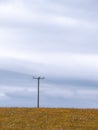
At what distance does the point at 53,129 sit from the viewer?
127ft

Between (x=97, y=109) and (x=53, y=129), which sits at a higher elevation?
(x=97, y=109)

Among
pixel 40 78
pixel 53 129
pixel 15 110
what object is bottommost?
pixel 53 129

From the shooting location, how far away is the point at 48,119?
45.6 m

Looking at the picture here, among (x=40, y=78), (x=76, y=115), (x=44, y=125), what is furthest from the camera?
(x=40, y=78)

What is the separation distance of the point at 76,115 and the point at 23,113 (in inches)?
208

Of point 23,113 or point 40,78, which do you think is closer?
point 23,113

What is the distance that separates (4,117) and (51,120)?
5040 millimetres

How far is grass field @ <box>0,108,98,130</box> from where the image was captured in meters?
41.2

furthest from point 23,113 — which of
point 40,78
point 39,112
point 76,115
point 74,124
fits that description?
point 40,78

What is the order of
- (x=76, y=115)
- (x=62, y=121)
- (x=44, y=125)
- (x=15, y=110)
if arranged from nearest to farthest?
(x=44, y=125) → (x=62, y=121) → (x=76, y=115) → (x=15, y=110)

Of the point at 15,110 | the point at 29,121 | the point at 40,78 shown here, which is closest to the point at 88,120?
the point at 29,121

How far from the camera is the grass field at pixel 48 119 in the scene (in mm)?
41188

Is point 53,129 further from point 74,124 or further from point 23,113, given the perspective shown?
point 23,113

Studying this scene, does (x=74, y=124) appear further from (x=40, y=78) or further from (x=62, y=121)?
(x=40, y=78)
